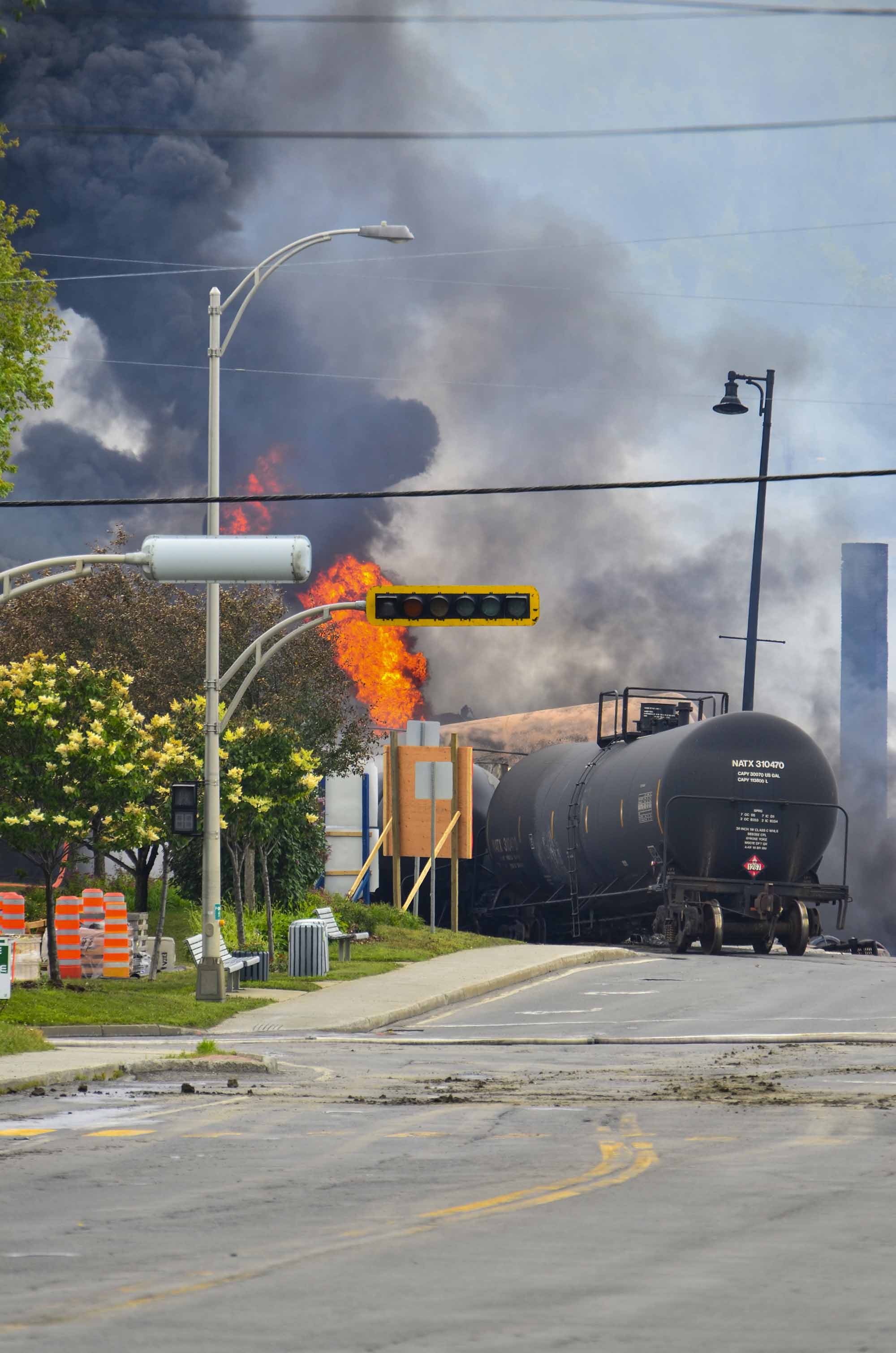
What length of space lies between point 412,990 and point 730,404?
28.2 meters

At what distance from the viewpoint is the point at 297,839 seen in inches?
1447

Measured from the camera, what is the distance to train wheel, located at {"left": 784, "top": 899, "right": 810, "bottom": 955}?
31984 millimetres

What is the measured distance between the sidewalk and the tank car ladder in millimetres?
2277

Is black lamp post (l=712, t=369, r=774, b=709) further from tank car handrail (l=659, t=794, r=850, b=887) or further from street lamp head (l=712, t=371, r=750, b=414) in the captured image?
tank car handrail (l=659, t=794, r=850, b=887)

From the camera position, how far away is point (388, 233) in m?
22.3

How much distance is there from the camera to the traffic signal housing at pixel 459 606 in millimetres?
21000

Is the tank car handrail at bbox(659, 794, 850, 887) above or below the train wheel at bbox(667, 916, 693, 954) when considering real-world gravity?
above

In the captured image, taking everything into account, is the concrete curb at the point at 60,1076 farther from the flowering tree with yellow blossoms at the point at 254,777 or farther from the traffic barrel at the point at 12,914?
the flowering tree with yellow blossoms at the point at 254,777

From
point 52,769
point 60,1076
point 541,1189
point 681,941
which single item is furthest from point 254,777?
point 541,1189

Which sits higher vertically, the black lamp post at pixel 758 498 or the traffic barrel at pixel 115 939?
the black lamp post at pixel 758 498

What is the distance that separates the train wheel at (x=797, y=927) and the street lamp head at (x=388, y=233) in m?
15.7

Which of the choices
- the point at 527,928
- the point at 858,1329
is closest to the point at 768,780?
the point at 527,928

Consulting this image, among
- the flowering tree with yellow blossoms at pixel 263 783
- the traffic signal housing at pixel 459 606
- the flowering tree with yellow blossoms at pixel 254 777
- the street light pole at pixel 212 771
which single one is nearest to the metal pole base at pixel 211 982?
the street light pole at pixel 212 771

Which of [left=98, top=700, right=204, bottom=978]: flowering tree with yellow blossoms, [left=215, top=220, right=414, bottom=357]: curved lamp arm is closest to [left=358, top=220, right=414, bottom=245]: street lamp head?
[left=215, top=220, right=414, bottom=357]: curved lamp arm
